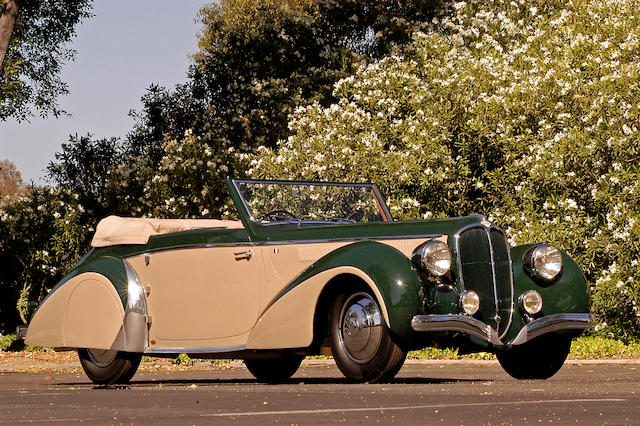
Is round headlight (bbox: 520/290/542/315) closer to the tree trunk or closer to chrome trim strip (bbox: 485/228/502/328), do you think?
chrome trim strip (bbox: 485/228/502/328)

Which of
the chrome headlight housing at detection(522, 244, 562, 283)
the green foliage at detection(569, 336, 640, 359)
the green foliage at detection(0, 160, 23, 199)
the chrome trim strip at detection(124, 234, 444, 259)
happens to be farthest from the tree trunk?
the green foliage at detection(0, 160, 23, 199)

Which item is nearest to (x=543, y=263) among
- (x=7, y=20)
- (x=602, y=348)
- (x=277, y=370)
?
(x=277, y=370)

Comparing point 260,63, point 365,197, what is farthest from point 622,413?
point 260,63

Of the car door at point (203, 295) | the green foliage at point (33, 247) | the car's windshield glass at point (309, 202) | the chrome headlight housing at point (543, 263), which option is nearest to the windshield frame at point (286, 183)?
the car's windshield glass at point (309, 202)

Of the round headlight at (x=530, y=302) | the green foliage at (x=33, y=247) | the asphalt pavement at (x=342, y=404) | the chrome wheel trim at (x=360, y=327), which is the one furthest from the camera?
the green foliage at (x=33, y=247)

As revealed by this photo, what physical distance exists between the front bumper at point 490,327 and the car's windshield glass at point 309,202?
213 centimetres

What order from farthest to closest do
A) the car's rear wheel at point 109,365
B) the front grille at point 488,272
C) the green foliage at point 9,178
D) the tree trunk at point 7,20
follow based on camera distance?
the green foliage at point 9,178, the tree trunk at point 7,20, the car's rear wheel at point 109,365, the front grille at point 488,272

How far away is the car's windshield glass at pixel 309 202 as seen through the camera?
32.2 ft

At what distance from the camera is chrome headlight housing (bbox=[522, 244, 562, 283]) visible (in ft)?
29.5

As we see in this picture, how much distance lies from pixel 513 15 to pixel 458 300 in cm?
1706

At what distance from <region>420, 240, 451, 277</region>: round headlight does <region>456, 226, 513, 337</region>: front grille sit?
207 mm

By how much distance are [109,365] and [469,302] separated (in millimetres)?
3824

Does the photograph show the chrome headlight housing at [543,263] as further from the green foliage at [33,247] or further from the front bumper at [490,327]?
the green foliage at [33,247]

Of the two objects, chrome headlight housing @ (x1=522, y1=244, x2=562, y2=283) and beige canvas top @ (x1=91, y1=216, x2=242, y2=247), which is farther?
beige canvas top @ (x1=91, y1=216, x2=242, y2=247)
